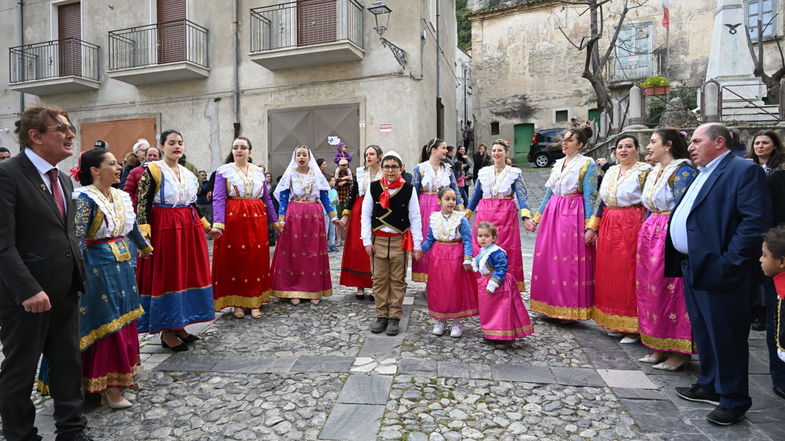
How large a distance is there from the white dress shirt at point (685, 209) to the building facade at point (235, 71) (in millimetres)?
9680

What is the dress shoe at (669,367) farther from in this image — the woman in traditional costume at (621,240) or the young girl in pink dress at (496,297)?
the young girl in pink dress at (496,297)

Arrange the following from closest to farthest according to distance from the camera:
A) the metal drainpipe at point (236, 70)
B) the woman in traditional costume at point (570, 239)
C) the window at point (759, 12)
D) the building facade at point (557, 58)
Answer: the woman in traditional costume at point (570, 239)
the metal drainpipe at point (236, 70)
the window at point (759, 12)
the building facade at point (557, 58)

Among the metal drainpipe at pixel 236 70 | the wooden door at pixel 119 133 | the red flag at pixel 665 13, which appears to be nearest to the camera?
the metal drainpipe at pixel 236 70

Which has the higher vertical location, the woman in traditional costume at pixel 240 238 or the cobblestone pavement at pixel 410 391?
the woman in traditional costume at pixel 240 238

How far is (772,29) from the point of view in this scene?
2009cm

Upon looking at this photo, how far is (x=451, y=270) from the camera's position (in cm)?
496

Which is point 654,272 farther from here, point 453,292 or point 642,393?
point 453,292

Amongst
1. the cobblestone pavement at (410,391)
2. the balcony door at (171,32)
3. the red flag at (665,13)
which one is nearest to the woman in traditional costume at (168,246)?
the cobblestone pavement at (410,391)

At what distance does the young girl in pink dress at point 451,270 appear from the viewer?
4973 millimetres

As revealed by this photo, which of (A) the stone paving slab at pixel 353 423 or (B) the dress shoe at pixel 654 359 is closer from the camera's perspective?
(A) the stone paving slab at pixel 353 423

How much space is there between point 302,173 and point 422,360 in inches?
115

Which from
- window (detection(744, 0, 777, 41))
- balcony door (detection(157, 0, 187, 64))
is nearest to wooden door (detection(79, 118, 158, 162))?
balcony door (detection(157, 0, 187, 64))

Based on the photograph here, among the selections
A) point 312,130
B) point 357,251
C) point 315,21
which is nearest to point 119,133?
point 312,130

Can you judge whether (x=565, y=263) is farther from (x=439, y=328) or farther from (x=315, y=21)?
(x=315, y=21)
